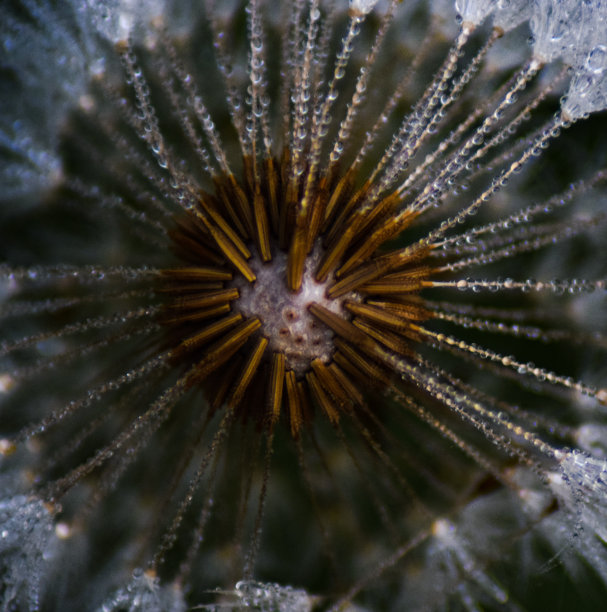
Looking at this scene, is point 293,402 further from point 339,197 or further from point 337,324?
point 339,197

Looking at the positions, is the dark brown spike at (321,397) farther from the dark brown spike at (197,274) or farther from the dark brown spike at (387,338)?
the dark brown spike at (197,274)

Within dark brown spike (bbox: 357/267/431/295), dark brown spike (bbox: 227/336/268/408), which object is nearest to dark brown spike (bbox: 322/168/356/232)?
dark brown spike (bbox: 357/267/431/295)

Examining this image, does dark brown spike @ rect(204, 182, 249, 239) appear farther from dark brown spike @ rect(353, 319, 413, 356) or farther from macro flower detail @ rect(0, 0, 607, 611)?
dark brown spike @ rect(353, 319, 413, 356)

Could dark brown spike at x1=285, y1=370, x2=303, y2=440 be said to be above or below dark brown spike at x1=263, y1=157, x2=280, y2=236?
below

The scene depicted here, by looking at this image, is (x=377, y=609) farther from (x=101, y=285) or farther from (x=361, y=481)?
(x=101, y=285)

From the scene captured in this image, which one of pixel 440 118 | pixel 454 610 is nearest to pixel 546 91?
pixel 440 118

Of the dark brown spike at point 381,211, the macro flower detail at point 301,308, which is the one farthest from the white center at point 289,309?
the dark brown spike at point 381,211
